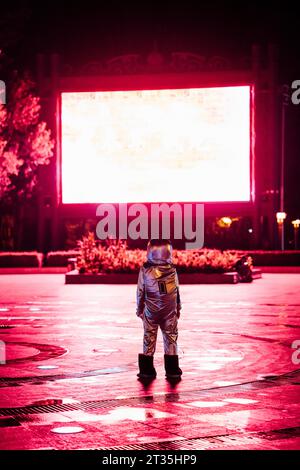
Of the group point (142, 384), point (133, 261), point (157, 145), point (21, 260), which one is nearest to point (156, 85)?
point (157, 145)

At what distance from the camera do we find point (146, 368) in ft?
31.1

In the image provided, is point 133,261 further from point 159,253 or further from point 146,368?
point 146,368

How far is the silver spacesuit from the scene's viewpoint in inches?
378

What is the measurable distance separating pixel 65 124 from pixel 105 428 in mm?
38363

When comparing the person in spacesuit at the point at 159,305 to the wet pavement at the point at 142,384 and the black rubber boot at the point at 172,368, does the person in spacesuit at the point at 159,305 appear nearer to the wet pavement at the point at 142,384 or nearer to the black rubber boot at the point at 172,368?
the black rubber boot at the point at 172,368

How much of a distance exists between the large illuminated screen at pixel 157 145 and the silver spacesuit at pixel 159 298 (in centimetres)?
3333

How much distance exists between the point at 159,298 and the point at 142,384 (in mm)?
1028

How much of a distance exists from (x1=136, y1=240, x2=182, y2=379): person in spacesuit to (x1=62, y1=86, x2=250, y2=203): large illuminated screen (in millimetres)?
33330

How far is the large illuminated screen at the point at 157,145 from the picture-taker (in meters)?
43.1

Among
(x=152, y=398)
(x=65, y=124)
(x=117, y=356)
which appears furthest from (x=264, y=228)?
(x=152, y=398)

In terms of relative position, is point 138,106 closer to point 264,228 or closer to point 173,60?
point 173,60

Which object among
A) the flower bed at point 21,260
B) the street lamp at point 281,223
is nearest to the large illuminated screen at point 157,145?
the street lamp at point 281,223

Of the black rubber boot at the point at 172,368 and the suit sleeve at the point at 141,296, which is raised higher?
the suit sleeve at the point at 141,296

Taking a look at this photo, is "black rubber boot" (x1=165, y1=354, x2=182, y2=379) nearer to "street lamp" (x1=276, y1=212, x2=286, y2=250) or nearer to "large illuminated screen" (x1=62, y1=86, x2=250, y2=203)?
"large illuminated screen" (x1=62, y1=86, x2=250, y2=203)
